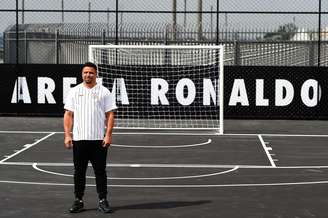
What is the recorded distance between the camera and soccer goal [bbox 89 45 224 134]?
23484 mm

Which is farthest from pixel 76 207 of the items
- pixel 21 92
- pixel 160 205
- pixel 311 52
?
pixel 311 52

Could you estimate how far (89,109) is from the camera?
927 centimetres

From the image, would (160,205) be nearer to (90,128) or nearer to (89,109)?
(90,128)

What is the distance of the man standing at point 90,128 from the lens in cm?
922

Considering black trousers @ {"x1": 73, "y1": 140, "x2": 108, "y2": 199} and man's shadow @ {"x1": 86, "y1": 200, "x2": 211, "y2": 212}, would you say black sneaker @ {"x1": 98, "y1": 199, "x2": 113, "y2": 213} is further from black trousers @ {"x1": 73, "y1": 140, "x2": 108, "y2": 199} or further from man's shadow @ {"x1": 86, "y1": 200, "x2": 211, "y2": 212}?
man's shadow @ {"x1": 86, "y1": 200, "x2": 211, "y2": 212}

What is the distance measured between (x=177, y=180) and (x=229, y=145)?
5.37 metres

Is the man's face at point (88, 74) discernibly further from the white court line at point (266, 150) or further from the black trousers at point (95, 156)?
the white court line at point (266, 150)

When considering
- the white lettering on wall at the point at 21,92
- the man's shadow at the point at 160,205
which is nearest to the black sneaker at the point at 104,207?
the man's shadow at the point at 160,205

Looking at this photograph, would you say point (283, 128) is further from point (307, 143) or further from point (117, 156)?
point (117, 156)

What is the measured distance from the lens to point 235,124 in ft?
74.1

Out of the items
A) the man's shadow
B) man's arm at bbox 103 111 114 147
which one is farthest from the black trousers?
the man's shadow

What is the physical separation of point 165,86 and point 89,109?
48.1 ft

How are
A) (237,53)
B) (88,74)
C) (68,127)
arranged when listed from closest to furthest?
(88,74) < (68,127) < (237,53)

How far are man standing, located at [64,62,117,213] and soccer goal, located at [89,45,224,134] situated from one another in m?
13.7
